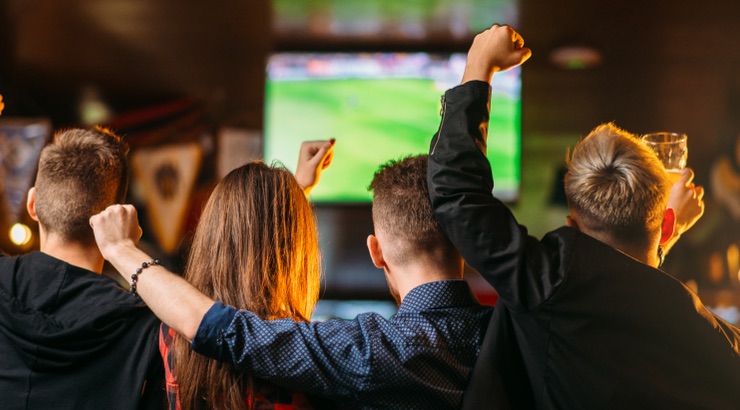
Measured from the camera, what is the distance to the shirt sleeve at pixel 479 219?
1455mm

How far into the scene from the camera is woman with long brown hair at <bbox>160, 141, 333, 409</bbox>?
1.58m

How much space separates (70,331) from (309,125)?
135 inches

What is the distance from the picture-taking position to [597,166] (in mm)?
1585

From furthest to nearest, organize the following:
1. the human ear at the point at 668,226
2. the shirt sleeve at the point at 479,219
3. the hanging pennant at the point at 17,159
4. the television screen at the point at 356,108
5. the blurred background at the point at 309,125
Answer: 1. the television screen at the point at 356,108
2. the hanging pennant at the point at 17,159
3. the blurred background at the point at 309,125
4. the human ear at the point at 668,226
5. the shirt sleeve at the point at 479,219

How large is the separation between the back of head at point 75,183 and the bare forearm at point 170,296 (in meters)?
0.39

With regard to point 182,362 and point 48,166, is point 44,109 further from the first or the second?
point 182,362

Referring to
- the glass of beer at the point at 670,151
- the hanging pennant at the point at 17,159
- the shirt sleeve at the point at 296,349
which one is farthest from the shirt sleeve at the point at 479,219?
the hanging pennant at the point at 17,159

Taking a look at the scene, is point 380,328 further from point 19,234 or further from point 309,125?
point 19,234

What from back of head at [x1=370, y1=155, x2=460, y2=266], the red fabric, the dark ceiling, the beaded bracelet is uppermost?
the dark ceiling

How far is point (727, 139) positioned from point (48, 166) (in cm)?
444

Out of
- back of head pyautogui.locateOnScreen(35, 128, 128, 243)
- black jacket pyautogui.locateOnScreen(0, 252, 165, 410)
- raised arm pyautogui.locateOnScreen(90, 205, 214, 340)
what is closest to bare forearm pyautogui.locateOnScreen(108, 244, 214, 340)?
raised arm pyautogui.locateOnScreen(90, 205, 214, 340)

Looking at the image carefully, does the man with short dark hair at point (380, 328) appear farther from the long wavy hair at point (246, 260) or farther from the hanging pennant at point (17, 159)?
the hanging pennant at point (17, 159)

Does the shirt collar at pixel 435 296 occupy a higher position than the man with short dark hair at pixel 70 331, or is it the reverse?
the shirt collar at pixel 435 296

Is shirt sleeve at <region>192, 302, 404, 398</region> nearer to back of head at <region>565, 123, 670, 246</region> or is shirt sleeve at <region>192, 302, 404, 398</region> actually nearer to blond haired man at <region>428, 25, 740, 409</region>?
blond haired man at <region>428, 25, 740, 409</region>
